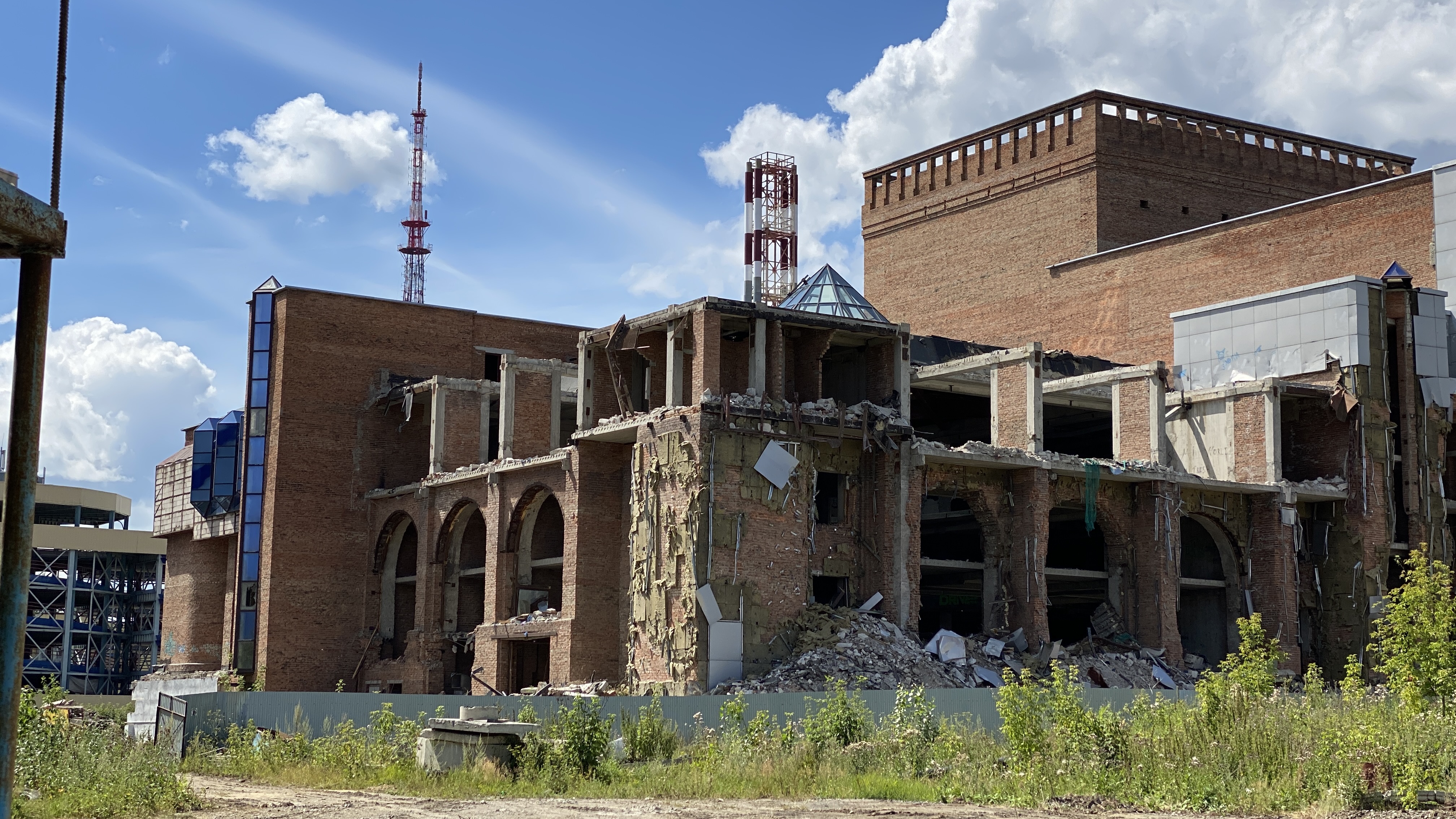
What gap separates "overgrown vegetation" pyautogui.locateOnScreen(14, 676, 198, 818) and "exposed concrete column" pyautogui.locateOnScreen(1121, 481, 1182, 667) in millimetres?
21738

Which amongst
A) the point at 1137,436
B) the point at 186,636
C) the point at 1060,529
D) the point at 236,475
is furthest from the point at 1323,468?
the point at 186,636

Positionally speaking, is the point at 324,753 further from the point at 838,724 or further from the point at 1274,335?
the point at 1274,335

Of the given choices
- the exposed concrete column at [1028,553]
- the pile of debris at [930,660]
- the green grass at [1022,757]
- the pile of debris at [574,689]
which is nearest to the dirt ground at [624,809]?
the green grass at [1022,757]

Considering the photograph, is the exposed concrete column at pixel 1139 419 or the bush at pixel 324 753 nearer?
the bush at pixel 324 753

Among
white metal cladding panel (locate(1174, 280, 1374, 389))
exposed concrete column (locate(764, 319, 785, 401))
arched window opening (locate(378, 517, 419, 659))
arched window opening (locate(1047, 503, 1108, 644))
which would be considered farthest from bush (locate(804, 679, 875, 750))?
arched window opening (locate(378, 517, 419, 659))

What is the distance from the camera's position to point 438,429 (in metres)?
37.5

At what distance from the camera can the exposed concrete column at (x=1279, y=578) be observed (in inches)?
1348

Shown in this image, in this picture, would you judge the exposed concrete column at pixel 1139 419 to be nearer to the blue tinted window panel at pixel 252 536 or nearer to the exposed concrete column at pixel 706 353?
the exposed concrete column at pixel 706 353

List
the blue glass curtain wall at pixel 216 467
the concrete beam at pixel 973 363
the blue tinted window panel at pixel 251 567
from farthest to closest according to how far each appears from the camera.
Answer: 1. the blue glass curtain wall at pixel 216 467
2. the blue tinted window panel at pixel 251 567
3. the concrete beam at pixel 973 363

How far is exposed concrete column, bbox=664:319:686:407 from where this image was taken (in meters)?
29.6

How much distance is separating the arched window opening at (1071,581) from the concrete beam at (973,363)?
4.79 metres

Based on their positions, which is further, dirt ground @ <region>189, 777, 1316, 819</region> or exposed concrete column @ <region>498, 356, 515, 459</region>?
exposed concrete column @ <region>498, 356, 515, 459</region>

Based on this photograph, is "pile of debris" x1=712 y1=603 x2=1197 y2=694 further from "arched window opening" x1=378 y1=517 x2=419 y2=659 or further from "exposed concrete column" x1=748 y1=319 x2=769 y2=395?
"arched window opening" x1=378 y1=517 x2=419 y2=659

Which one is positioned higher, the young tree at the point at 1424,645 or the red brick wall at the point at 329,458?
the red brick wall at the point at 329,458
